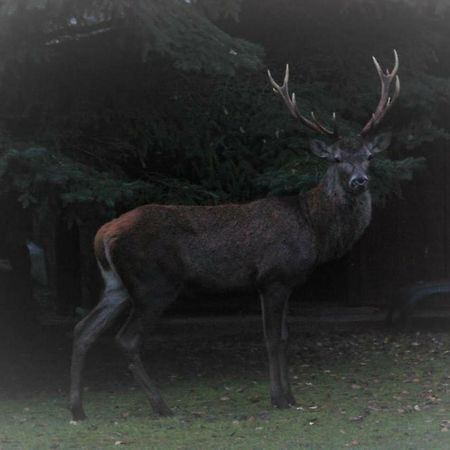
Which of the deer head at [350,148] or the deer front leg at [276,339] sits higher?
the deer head at [350,148]

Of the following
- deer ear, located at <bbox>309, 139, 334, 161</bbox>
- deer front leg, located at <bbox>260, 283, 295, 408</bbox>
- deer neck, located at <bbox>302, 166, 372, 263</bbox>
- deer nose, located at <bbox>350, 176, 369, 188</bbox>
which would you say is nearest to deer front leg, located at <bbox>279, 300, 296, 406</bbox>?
deer front leg, located at <bbox>260, 283, 295, 408</bbox>

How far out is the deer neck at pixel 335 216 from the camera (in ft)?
30.5

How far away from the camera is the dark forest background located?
9016mm

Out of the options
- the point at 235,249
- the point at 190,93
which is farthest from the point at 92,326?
the point at 190,93

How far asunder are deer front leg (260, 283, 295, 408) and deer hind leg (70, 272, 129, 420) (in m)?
1.09

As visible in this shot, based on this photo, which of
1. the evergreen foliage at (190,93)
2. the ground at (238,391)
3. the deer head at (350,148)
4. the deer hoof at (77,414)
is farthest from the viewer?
the deer head at (350,148)

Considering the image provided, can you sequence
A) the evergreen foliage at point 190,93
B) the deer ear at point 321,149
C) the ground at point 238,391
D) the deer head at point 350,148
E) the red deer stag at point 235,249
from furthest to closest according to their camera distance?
the deer ear at point 321,149
the deer head at point 350,148
the evergreen foliage at point 190,93
the red deer stag at point 235,249
the ground at point 238,391

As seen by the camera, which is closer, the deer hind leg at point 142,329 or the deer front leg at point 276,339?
the deer hind leg at point 142,329

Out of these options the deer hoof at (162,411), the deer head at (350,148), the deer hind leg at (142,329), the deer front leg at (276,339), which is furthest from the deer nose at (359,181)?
the deer hoof at (162,411)

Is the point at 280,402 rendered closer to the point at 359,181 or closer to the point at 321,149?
the point at 359,181

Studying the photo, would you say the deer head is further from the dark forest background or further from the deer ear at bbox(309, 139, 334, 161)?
the dark forest background

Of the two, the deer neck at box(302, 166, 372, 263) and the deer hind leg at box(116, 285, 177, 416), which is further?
the deer neck at box(302, 166, 372, 263)

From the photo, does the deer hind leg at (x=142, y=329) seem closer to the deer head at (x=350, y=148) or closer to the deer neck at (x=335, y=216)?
the deer neck at (x=335, y=216)

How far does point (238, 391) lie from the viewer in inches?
391
